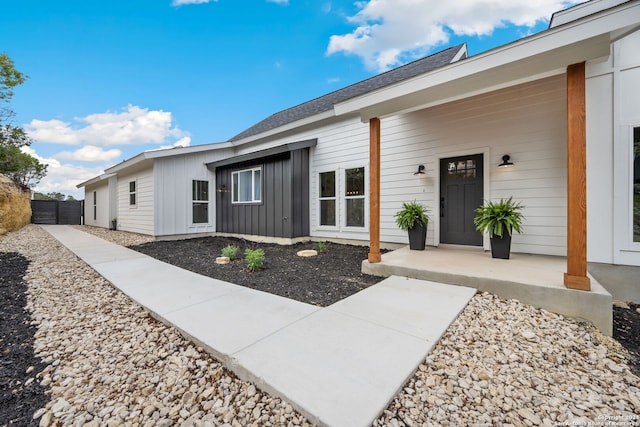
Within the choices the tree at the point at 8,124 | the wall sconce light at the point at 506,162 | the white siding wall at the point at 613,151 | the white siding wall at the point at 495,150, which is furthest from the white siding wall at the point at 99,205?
the white siding wall at the point at 613,151

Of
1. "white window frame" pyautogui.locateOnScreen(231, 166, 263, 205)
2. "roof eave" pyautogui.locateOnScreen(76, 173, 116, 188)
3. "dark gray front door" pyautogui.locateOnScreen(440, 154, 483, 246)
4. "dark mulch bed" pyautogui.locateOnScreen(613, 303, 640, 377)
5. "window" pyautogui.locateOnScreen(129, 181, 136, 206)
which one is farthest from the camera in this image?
"roof eave" pyautogui.locateOnScreen(76, 173, 116, 188)

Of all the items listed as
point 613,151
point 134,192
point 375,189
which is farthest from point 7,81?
point 613,151

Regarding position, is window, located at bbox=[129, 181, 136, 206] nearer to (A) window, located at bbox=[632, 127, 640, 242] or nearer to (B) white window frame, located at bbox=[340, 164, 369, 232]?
(B) white window frame, located at bbox=[340, 164, 369, 232]

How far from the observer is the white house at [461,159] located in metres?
2.46

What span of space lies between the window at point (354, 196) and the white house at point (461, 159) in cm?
4

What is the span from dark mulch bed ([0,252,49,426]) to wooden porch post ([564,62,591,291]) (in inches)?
168

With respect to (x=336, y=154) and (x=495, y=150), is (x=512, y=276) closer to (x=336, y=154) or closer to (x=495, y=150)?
(x=495, y=150)

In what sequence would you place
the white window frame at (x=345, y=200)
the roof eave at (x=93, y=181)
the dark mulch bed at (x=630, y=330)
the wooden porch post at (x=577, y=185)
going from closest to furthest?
the dark mulch bed at (x=630, y=330) → the wooden porch post at (x=577, y=185) → the white window frame at (x=345, y=200) → the roof eave at (x=93, y=181)

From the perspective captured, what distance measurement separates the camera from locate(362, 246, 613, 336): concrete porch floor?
2.29 metres

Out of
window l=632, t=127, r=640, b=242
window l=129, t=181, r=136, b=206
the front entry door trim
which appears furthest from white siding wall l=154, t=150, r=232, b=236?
window l=632, t=127, r=640, b=242

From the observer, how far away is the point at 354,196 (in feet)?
20.0

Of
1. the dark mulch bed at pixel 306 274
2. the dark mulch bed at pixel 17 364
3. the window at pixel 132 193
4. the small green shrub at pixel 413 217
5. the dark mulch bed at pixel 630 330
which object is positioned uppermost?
the window at pixel 132 193

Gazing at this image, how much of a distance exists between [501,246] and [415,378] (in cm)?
320

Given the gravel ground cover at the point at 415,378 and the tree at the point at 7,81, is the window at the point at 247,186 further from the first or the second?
the tree at the point at 7,81
